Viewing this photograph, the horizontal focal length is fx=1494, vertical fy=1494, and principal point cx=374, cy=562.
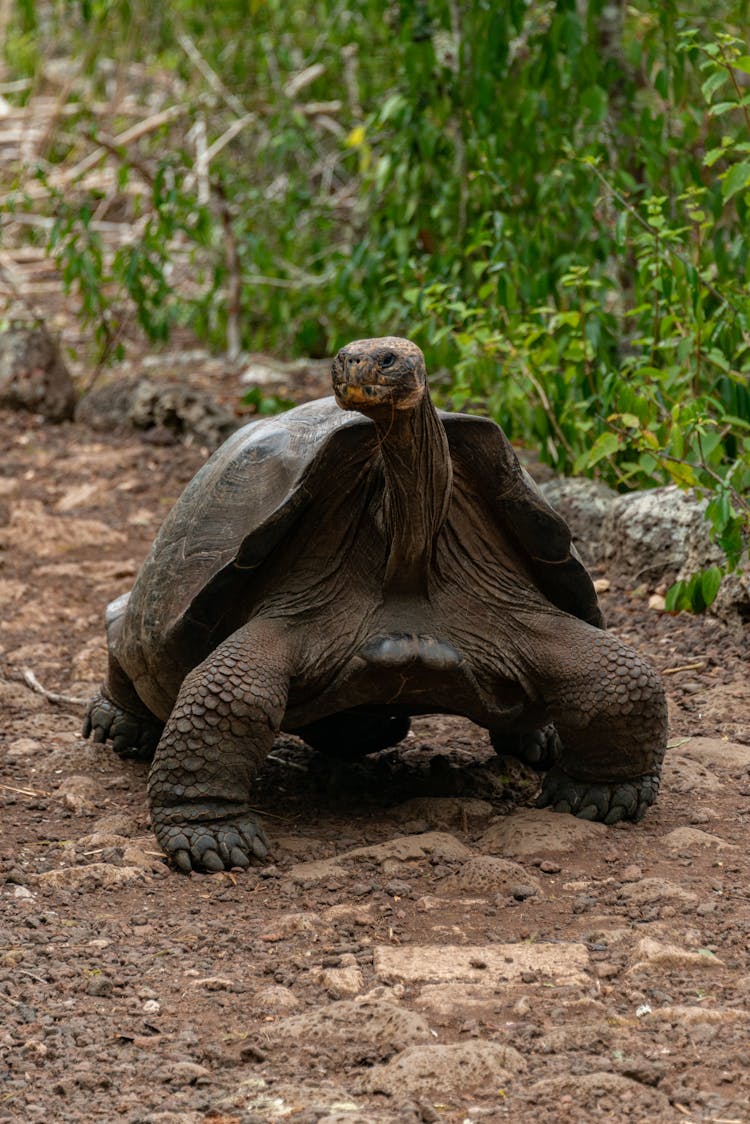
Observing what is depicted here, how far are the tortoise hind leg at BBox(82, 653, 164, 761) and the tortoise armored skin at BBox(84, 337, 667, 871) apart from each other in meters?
0.58

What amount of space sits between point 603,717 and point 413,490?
0.78m

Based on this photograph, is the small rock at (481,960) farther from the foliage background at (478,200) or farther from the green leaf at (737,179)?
the green leaf at (737,179)

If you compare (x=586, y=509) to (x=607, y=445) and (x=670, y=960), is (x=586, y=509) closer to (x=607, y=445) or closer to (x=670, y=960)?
(x=607, y=445)

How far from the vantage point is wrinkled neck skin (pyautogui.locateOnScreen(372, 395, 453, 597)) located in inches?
126

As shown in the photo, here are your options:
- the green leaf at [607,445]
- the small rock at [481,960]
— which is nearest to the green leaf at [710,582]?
the green leaf at [607,445]

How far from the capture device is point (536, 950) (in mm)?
2850

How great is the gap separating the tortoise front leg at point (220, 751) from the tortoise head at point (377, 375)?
763 millimetres

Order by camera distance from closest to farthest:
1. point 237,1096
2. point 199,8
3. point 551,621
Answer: point 237,1096 → point 551,621 → point 199,8

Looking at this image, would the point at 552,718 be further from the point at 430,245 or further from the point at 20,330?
the point at 20,330

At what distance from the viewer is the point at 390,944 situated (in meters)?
2.95

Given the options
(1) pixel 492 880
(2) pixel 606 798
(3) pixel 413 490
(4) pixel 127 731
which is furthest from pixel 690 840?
(4) pixel 127 731

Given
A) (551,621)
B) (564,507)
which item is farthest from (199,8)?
(551,621)

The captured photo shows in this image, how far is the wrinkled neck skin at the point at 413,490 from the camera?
126 inches

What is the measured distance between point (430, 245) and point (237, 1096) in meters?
7.24
